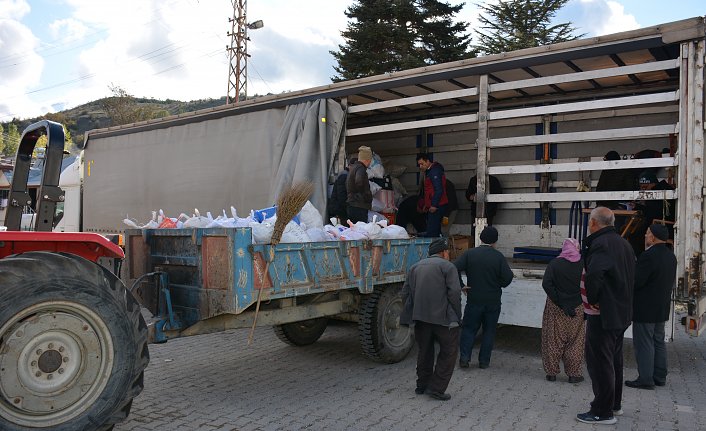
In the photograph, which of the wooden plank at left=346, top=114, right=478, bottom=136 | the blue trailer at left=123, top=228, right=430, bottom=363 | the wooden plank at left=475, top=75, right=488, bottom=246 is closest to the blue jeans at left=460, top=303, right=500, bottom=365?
the blue trailer at left=123, top=228, right=430, bottom=363

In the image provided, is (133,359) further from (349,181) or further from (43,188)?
(349,181)

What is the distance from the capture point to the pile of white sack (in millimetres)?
4883

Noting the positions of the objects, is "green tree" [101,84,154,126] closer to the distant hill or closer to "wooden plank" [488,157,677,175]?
the distant hill

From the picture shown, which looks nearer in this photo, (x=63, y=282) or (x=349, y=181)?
(x=63, y=282)

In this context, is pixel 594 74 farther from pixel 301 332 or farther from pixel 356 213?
pixel 301 332

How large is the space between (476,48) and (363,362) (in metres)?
22.3

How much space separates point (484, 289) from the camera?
6.32m

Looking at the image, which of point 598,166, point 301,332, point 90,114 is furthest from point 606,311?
point 90,114

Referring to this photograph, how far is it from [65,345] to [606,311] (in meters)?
3.83

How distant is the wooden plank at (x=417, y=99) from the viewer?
7688 mm

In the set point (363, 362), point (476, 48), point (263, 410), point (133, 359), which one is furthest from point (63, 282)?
point (476, 48)

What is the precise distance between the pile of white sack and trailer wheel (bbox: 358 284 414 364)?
2.15 feet

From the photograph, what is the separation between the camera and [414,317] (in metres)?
5.30

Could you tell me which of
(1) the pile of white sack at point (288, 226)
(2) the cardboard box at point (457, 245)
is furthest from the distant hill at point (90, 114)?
(1) the pile of white sack at point (288, 226)
